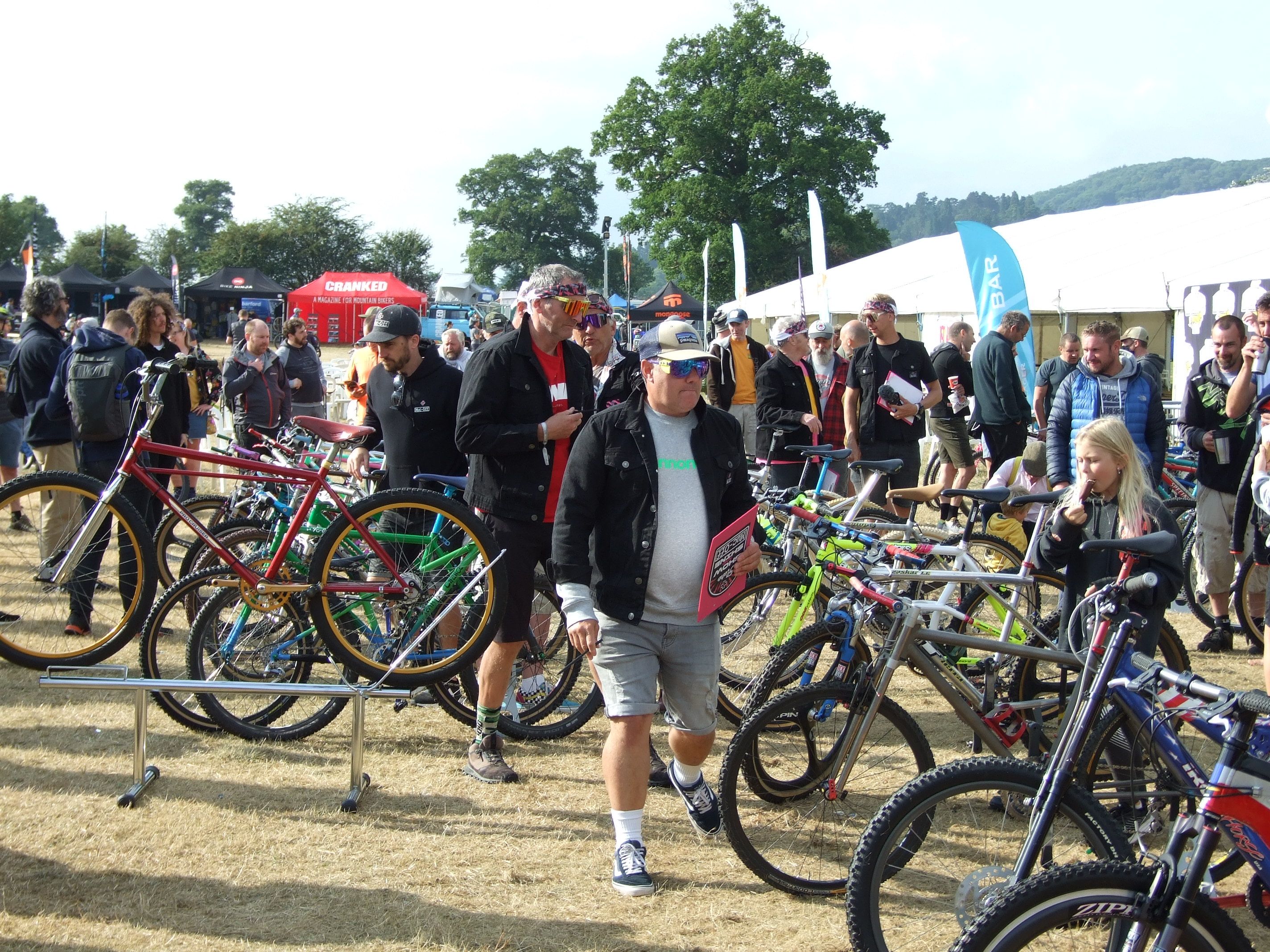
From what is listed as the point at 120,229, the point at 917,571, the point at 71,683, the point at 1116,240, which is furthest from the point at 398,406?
the point at 120,229

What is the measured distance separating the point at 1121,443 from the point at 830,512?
1693 millimetres

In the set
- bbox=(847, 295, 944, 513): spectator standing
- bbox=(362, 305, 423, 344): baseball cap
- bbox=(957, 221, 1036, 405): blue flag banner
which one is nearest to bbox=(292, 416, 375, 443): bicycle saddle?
bbox=(362, 305, 423, 344): baseball cap

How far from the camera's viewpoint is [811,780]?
11.6 ft

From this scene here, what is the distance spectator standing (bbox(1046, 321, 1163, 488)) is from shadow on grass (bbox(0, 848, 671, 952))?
3758mm

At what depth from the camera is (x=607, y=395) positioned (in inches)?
195

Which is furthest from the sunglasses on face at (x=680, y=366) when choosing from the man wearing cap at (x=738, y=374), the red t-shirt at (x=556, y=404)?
the man wearing cap at (x=738, y=374)

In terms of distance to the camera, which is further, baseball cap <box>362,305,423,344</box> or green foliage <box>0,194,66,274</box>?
green foliage <box>0,194,66,274</box>

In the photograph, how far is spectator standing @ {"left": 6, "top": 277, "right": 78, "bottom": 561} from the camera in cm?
639

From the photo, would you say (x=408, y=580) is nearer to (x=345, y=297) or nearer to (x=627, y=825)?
(x=627, y=825)

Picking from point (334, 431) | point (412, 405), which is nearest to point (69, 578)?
point (334, 431)

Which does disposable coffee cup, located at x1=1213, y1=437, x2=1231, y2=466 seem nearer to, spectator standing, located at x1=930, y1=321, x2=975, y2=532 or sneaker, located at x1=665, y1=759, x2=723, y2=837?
spectator standing, located at x1=930, y1=321, x2=975, y2=532

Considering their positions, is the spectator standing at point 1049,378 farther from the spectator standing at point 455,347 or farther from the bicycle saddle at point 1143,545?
the bicycle saddle at point 1143,545

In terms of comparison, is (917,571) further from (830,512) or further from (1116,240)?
(1116,240)

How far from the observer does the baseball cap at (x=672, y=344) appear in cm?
320
